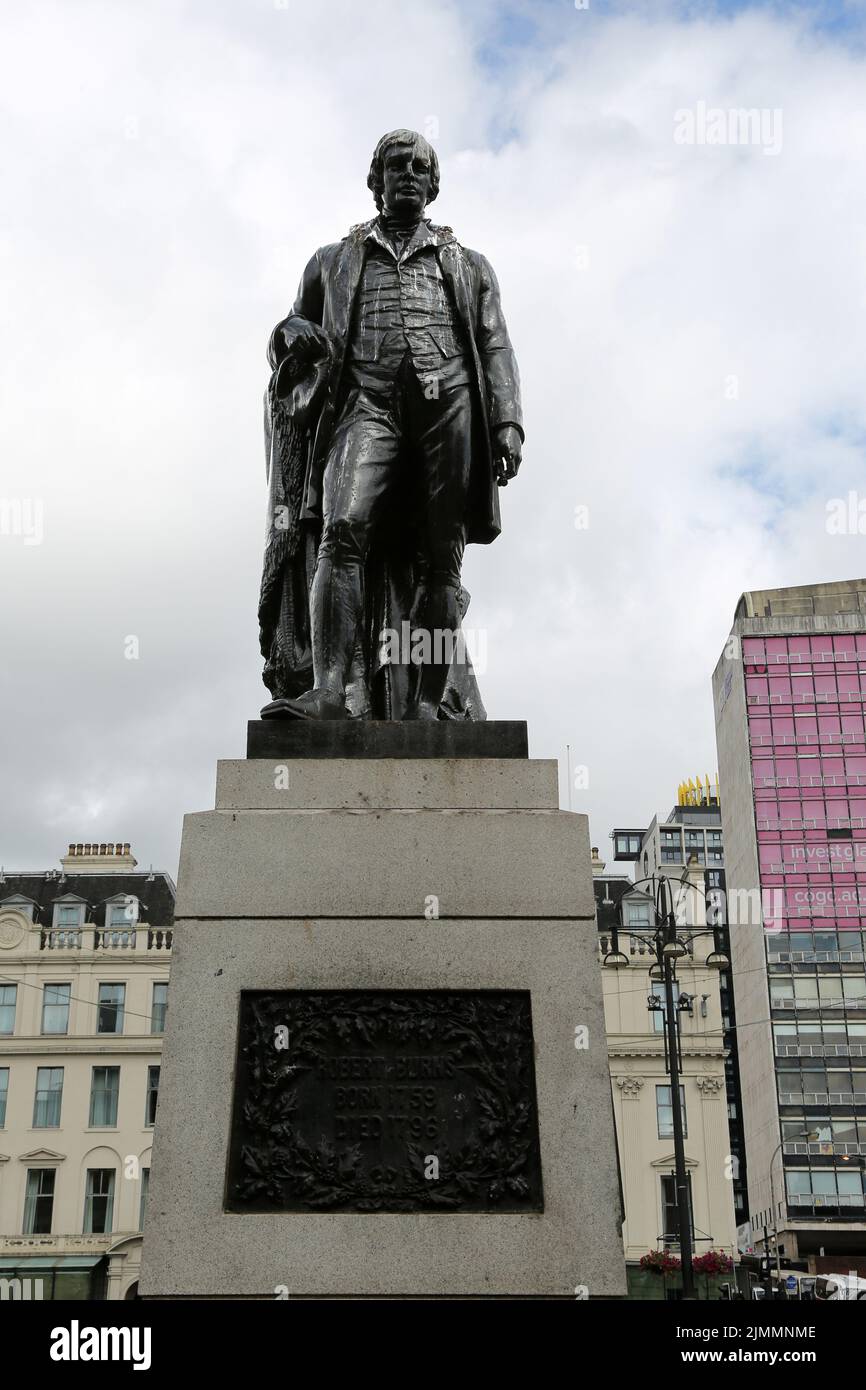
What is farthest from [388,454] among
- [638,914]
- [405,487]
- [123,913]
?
[638,914]

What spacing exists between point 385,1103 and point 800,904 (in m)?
89.2

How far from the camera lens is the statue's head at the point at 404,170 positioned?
26.1 feet

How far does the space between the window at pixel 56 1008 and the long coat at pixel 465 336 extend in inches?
1817

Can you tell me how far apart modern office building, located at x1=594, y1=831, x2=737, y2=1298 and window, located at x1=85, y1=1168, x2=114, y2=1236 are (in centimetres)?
1831

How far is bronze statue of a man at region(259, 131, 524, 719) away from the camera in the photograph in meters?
7.48

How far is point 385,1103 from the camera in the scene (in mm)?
5777

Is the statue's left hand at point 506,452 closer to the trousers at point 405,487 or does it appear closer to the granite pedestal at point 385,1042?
the trousers at point 405,487

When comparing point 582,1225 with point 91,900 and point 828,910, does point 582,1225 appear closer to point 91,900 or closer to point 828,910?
point 91,900

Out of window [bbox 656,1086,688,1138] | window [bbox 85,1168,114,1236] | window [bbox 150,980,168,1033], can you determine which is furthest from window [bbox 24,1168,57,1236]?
window [bbox 656,1086,688,1138]

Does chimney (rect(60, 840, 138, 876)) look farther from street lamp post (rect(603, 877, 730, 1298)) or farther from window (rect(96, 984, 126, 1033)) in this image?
street lamp post (rect(603, 877, 730, 1298))
